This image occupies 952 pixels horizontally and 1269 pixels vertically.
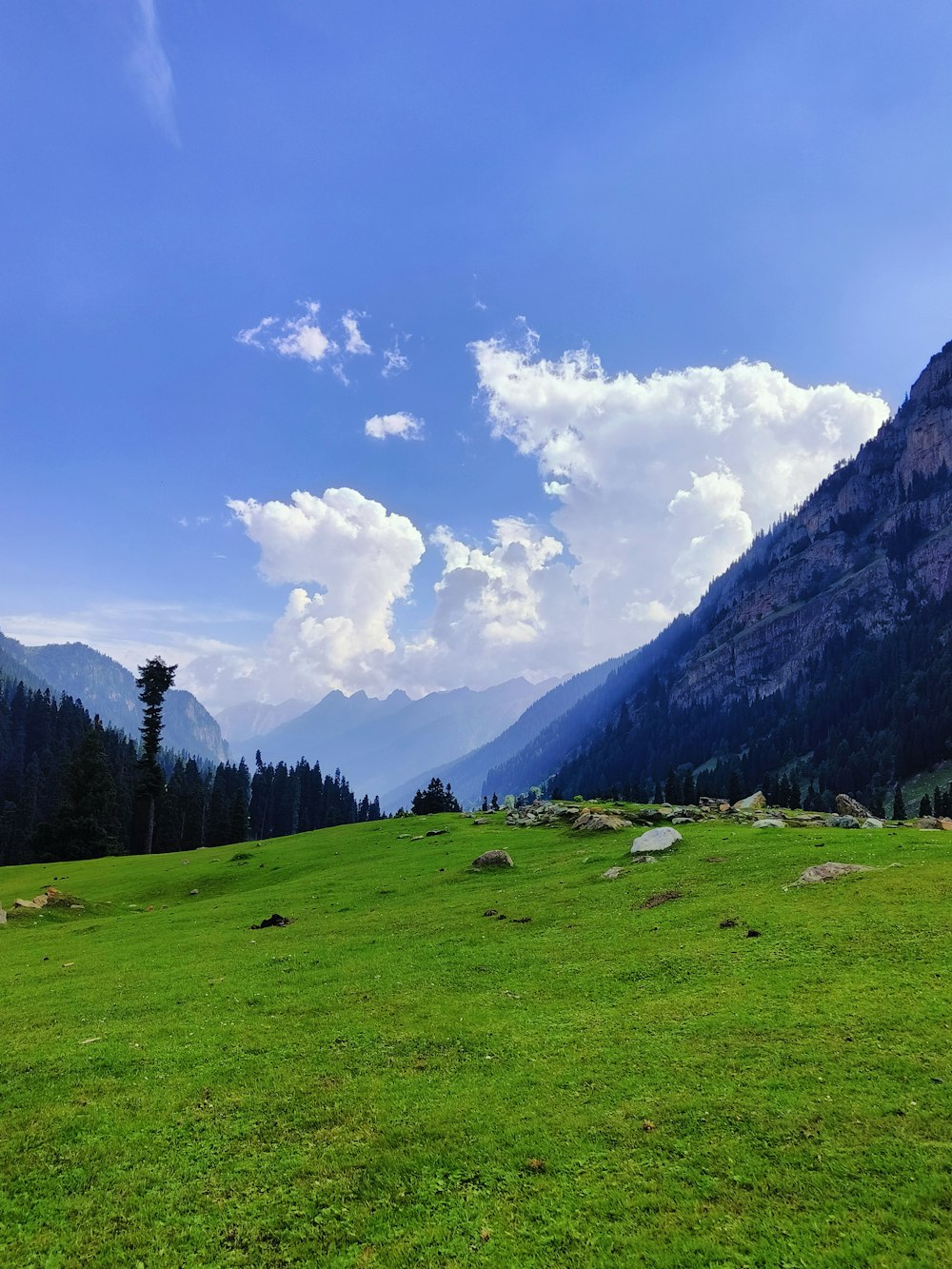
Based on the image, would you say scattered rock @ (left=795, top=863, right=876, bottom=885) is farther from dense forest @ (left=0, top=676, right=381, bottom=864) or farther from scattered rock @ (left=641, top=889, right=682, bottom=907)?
dense forest @ (left=0, top=676, right=381, bottom=864)

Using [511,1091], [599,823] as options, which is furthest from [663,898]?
[599,823]

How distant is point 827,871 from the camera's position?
1034 inches

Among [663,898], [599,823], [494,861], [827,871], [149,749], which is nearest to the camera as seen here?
[827,871]

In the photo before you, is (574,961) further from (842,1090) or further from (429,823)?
(429,823)

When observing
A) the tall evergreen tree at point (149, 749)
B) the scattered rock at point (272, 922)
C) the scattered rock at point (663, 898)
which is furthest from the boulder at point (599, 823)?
the tall evergreen tree at point (149, 749)

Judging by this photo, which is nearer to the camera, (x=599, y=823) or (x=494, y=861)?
(x=494, y=861)

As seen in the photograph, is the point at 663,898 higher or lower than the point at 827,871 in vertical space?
lower

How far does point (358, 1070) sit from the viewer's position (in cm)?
1430

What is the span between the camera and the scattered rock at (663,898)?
2666 centimetres

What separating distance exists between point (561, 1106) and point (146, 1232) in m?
7.01

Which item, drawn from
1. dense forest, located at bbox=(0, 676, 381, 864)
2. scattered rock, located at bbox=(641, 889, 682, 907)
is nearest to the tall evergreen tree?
dense forest, located at bbox=(0, 676, 381, 864)

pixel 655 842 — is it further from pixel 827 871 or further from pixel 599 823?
pixel 827 871

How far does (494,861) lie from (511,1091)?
28.1 m

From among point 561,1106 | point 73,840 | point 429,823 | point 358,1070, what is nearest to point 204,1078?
point 358,1070
